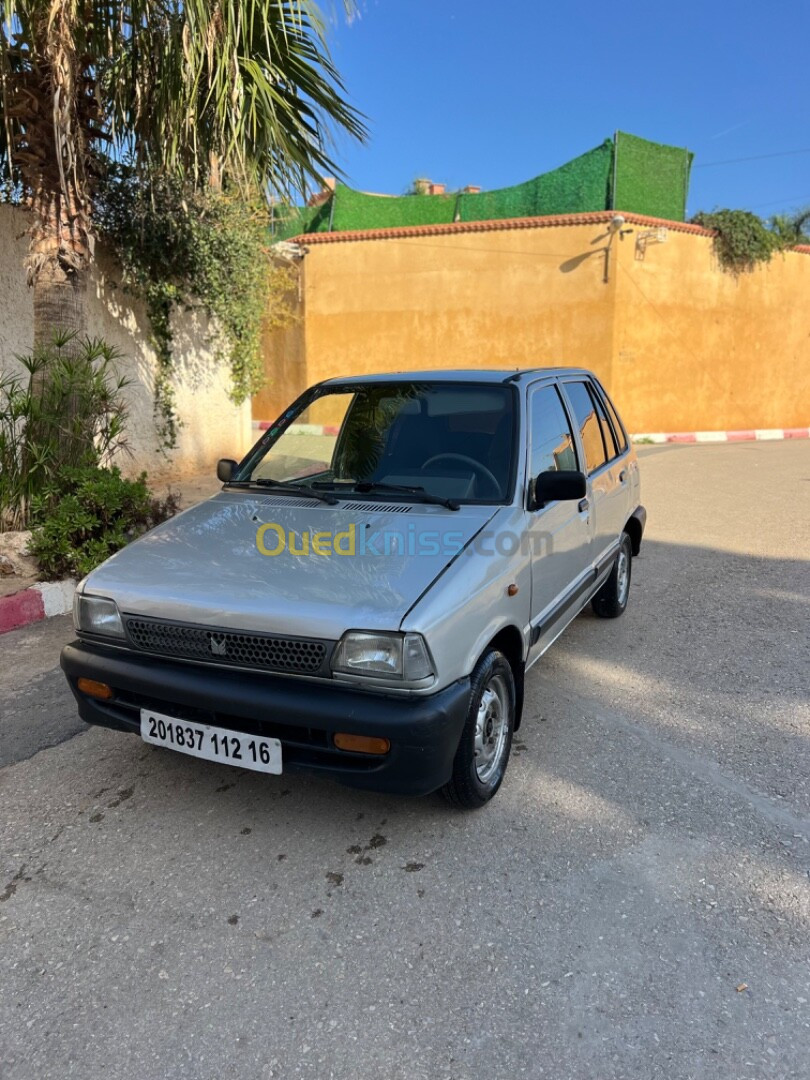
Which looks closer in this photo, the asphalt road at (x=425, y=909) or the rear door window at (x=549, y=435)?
the asphalt road at (x=425, y=909)

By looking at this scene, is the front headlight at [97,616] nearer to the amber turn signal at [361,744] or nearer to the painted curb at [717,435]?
the amber turn signal at [361,744]

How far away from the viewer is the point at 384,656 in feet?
7.95

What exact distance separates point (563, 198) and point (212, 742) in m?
16.2

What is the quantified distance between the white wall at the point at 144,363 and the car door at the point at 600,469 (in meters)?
5.46

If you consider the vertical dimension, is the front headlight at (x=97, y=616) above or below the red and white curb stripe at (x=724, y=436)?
above

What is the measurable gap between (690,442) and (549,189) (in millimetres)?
6458

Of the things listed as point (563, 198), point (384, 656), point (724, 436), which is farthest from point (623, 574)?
A: point (724, 436)

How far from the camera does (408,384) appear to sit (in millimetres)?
3961

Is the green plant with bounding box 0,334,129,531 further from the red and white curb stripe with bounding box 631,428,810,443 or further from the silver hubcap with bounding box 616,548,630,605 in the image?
the red and white curb stripe with bounding box 631,428,810,443

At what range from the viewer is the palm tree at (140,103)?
5188 mm

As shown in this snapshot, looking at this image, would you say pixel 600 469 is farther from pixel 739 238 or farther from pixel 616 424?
pixel 739 238

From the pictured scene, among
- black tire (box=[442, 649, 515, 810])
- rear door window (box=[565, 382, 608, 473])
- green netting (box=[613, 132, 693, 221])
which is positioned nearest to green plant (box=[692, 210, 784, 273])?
green netting (box=[613, 132, 693, 221])

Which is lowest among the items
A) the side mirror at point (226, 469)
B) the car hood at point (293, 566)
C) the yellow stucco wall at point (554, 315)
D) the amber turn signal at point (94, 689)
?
the amber turn signal at point (94, 689)

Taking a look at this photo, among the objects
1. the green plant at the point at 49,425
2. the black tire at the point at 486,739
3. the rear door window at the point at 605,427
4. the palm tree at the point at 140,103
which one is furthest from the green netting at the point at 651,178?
the black tire at the point at 486,739
